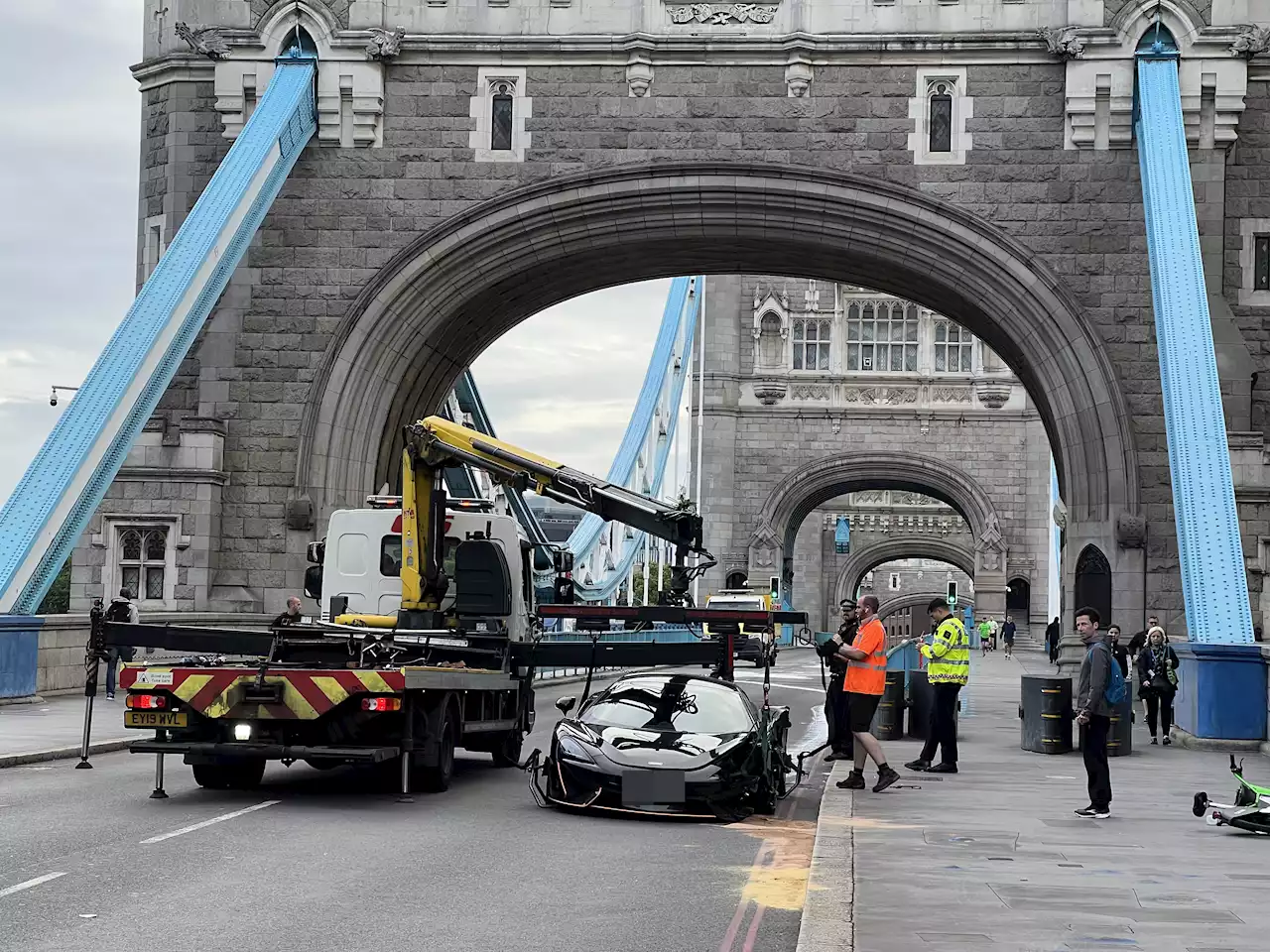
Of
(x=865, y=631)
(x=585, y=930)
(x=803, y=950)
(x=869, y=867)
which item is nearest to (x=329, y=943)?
(x=585, y=930)

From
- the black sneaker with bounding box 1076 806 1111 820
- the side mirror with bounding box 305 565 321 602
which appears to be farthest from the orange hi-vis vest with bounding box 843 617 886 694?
the side mirror with bounding box 305 565 321 602

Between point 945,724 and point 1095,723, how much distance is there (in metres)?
3.15

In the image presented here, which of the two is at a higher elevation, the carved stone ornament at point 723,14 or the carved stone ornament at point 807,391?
the carved stone ornament at point 723,14

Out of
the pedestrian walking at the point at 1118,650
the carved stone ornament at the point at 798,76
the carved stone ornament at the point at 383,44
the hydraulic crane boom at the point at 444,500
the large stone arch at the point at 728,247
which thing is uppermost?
the carved stone ornament at the point at 383,44

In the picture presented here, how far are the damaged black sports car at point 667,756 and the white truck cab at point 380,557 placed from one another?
321cm

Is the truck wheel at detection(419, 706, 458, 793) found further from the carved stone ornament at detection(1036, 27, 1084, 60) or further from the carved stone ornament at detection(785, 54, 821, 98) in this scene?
the carved stone ornament at detection(1036, 27, 1084, 60)

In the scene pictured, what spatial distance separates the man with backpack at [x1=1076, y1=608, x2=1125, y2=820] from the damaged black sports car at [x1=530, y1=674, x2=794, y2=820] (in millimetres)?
2179

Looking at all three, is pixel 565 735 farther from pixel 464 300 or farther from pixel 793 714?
pixel 464 300

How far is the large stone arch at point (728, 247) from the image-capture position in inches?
948

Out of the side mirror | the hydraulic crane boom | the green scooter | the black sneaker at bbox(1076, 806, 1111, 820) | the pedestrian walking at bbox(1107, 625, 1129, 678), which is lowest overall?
the black sneaker at bbox(1076, 806, 1111, 820)

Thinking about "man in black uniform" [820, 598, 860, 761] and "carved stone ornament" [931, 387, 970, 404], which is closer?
"man in black uniform" [820, 598, 860, 761]

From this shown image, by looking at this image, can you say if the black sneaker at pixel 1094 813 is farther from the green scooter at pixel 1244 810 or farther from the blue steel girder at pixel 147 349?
the blue steel girder at pixel 147 349

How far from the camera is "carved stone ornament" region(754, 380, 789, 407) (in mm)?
58750

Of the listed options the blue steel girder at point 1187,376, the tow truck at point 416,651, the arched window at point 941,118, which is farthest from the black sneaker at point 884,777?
the arched window at point 941,118
